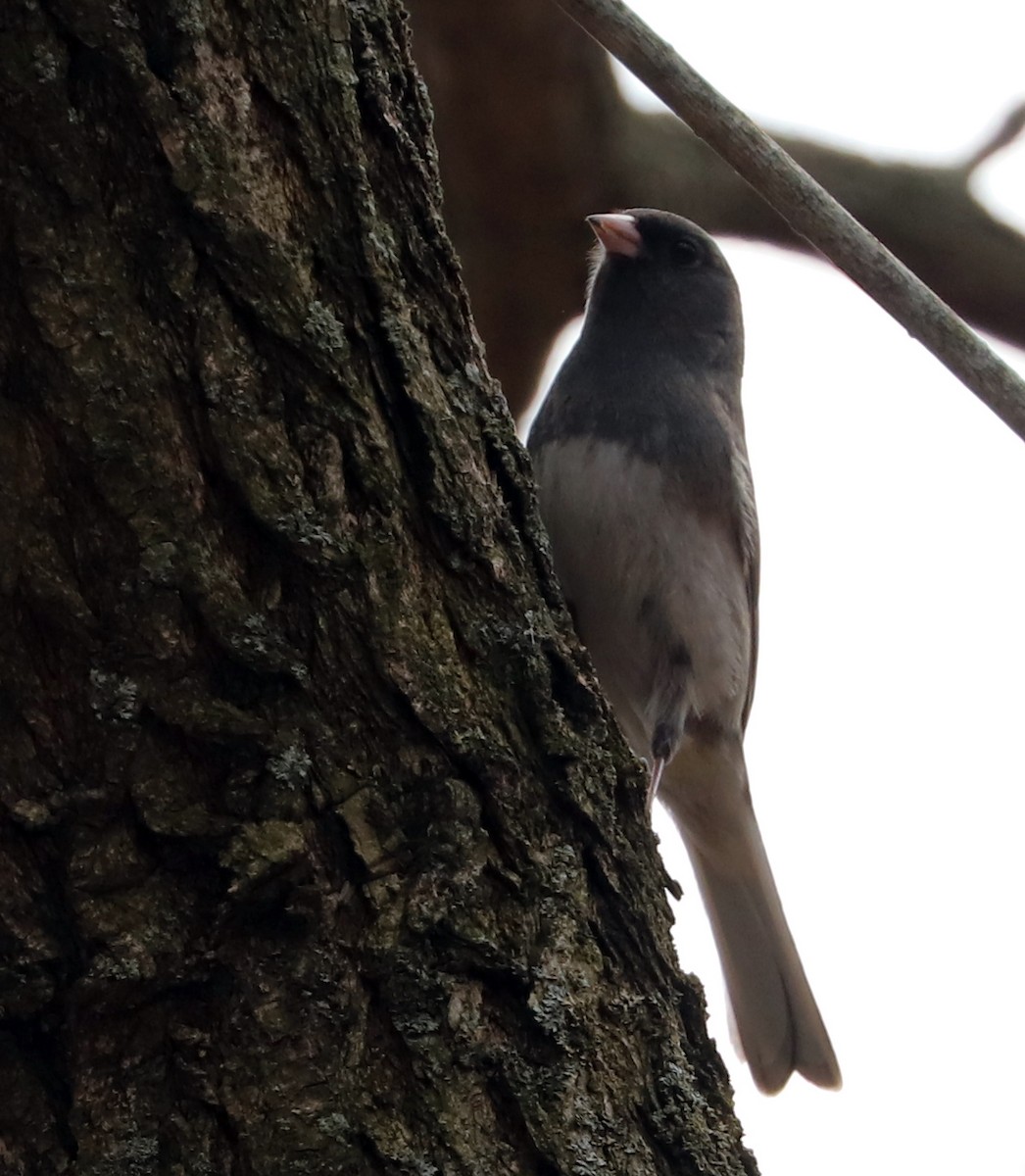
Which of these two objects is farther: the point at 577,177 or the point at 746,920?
the point at 577,177

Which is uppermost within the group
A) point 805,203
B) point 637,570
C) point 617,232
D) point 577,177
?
point 577,177

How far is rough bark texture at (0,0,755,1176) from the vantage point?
1.23 metres

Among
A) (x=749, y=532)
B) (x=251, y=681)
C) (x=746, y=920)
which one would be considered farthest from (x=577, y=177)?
(x=251, y=681)

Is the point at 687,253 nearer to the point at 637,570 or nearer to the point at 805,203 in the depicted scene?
the point at 637,570

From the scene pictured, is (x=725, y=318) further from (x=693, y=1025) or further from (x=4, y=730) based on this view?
(x=4, y=730)

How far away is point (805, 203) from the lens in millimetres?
1533

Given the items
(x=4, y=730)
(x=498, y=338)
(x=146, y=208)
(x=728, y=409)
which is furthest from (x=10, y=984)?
(x=498, y=338)

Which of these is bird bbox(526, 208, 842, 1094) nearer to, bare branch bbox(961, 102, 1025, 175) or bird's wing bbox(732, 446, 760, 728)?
bird's wing bbox(732, 446, 760, 728)

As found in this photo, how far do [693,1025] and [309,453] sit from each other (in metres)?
0.74

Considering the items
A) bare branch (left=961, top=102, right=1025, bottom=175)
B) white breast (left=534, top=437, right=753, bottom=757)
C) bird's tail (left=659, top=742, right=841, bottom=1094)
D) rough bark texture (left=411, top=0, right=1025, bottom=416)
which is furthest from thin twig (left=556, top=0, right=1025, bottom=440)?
bare branch (left=961, top=102, right=1025, bottom=175)

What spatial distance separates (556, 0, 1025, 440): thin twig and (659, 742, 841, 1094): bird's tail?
1.56 m

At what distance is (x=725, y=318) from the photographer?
3029 mm

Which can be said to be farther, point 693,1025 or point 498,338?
point 498,338

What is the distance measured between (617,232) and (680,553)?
729mm
